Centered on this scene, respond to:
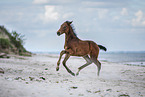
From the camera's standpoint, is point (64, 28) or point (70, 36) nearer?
point (64, 28)

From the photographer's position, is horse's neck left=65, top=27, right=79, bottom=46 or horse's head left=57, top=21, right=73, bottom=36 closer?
horse's head left=57, top=21, right=73, bottom=36

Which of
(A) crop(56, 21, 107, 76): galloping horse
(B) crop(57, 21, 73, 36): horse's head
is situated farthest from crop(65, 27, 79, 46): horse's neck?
(B) crop(57, 21, 73, 36): horse's head

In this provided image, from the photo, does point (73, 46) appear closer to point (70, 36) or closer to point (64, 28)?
point (70, 36)

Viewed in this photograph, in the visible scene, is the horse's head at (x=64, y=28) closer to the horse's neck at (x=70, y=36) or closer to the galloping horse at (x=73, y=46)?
the galloping horse at (x=73, y=46)

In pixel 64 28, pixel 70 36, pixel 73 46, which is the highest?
pixel 64 28

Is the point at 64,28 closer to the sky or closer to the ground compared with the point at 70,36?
closer to the sky

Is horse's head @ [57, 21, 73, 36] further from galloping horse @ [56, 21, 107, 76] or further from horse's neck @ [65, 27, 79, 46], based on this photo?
horse's neck @ [65, 27, 79, 46]

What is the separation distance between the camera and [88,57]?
386 inches

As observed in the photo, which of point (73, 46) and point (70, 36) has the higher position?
point (70, 36)

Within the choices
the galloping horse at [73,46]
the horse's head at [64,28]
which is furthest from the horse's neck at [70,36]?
the horse's head at [64,28]

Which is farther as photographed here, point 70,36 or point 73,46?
point 70,36

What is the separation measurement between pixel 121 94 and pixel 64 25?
4003 millimetres

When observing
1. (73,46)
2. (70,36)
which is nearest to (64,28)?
(70,36)

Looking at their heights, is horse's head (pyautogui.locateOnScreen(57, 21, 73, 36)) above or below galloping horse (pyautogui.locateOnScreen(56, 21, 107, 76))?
above
